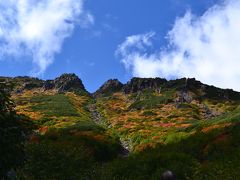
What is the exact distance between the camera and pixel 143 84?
16012cm

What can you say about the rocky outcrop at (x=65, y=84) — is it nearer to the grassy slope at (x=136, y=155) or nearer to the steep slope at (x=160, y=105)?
the steep slope at (x=160, y=105)

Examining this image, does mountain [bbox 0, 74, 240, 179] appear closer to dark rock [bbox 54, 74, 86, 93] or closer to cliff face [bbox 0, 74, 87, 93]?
dark rock [bbox 54, 74, 86, 93]

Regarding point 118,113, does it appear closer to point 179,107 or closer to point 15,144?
point 179,107

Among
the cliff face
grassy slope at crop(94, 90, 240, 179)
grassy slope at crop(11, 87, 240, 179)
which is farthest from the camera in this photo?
the cliff face

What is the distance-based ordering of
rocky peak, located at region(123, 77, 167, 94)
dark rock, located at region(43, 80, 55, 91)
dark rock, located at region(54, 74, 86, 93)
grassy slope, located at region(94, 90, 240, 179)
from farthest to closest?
dark rock, located at region(43, 80, 55, 91) < dark rock, located at region(54, 74, 86, 93) < rocky peak, located at region(123, 77, 167, 94) < grassy slope, located at region(94, 90, 240, 179)

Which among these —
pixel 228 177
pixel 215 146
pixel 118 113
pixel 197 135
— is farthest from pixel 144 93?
pixel 228 177

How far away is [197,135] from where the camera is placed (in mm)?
47719

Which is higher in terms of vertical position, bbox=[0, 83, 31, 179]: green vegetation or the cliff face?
the cliff face

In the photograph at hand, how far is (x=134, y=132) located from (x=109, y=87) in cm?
10494

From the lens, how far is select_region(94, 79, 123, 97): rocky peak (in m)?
168

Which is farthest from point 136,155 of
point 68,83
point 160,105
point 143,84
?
point 68,83

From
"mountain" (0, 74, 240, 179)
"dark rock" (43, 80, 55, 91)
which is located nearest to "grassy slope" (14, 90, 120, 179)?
"mountain" (0, 74, 240, 179)

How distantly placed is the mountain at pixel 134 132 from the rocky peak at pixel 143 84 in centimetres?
37

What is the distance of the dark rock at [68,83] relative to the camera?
17000 centimetres
